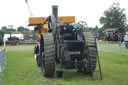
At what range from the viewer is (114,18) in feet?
235

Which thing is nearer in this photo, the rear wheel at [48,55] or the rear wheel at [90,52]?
the rear wheel at [48,55]

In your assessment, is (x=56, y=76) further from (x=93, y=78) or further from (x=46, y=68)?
(x=93, y=78)

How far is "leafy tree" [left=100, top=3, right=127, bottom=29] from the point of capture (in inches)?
2790

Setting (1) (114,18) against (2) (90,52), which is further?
(1) (114,18)

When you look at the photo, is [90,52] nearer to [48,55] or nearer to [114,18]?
[48,55]

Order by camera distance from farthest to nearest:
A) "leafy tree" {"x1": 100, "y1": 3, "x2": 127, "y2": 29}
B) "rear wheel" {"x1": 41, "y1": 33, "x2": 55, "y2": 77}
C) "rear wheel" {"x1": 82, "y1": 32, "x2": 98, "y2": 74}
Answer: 1. "leafy tree" {"x1": 100, "y1": 3, "x2": 127, "y2": 29}
2. "rear wheel" {"x1": 82, "y1": 32, "x2": 98, "y2": 74}
3. "rear wheel" {"x1": 41, "y1": 33, "x2": 55, "y2": 77}

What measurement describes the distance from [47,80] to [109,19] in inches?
2690

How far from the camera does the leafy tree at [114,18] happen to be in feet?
233

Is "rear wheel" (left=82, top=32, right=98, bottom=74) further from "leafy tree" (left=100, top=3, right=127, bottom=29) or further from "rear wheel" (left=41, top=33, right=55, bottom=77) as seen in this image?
"leafy tree" (left=100, top=3, right=127, bottom=29)

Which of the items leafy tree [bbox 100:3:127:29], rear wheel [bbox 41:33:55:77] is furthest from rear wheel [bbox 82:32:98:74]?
leafy tree [bbox 100:3:127:29]

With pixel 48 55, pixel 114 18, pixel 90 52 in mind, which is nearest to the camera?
pixel 48 55

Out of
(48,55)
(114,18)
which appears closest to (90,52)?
(48,55)

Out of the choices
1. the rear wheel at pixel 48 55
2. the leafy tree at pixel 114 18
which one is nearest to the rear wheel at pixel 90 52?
the rear wheel at pixel 48 55

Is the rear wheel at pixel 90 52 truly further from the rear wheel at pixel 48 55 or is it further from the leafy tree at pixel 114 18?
the leafy tree at pixel 114 18
